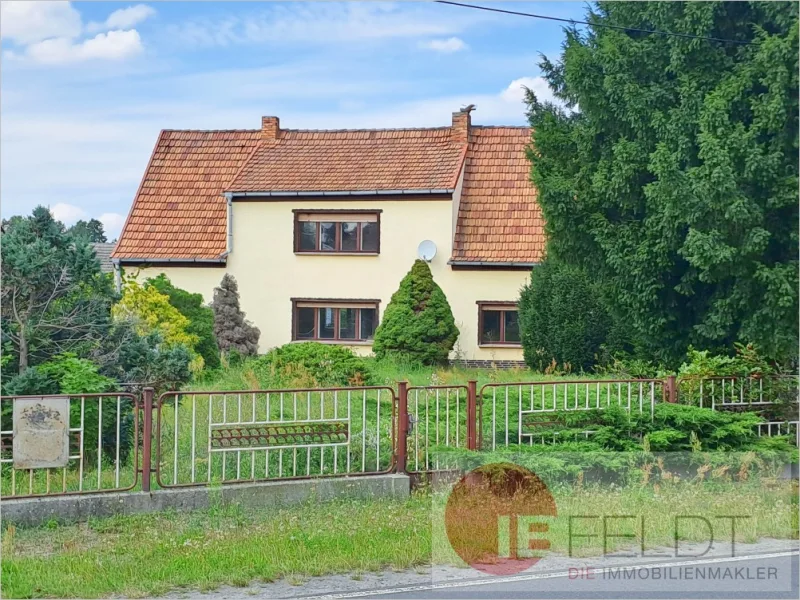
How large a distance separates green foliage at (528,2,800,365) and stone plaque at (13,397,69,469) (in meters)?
7.53

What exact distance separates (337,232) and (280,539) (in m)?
18.2

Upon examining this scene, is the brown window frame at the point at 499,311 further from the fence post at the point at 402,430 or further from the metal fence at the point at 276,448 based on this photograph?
the fence post at the point at 402,430

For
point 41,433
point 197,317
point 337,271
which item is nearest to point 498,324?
point 337,271

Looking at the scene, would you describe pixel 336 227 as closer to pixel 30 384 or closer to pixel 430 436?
pixel 430 436

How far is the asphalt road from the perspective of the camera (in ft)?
23.4

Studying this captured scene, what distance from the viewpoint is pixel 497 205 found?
2623 cm

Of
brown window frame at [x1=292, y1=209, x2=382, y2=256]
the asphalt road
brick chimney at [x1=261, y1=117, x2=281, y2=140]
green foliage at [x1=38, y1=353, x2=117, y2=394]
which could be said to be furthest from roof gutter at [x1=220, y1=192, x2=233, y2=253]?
the asphalt road

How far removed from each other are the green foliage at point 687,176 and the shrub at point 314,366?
4.14m

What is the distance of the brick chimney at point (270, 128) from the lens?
93.8 ft

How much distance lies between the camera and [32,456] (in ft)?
31.1

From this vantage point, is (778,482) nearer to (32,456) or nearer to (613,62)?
(613,62)

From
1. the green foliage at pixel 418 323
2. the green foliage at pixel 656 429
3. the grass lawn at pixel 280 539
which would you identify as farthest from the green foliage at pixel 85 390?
the green foliage at pixel 418 323

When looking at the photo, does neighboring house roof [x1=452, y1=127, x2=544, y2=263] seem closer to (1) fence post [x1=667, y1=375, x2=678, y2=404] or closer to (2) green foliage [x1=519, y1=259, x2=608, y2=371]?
(2) green foliage [x1=519, y1=259, x2=608, y2=371]

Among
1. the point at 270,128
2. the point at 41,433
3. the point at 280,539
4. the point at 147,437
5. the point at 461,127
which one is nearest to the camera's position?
the point at 280,539
